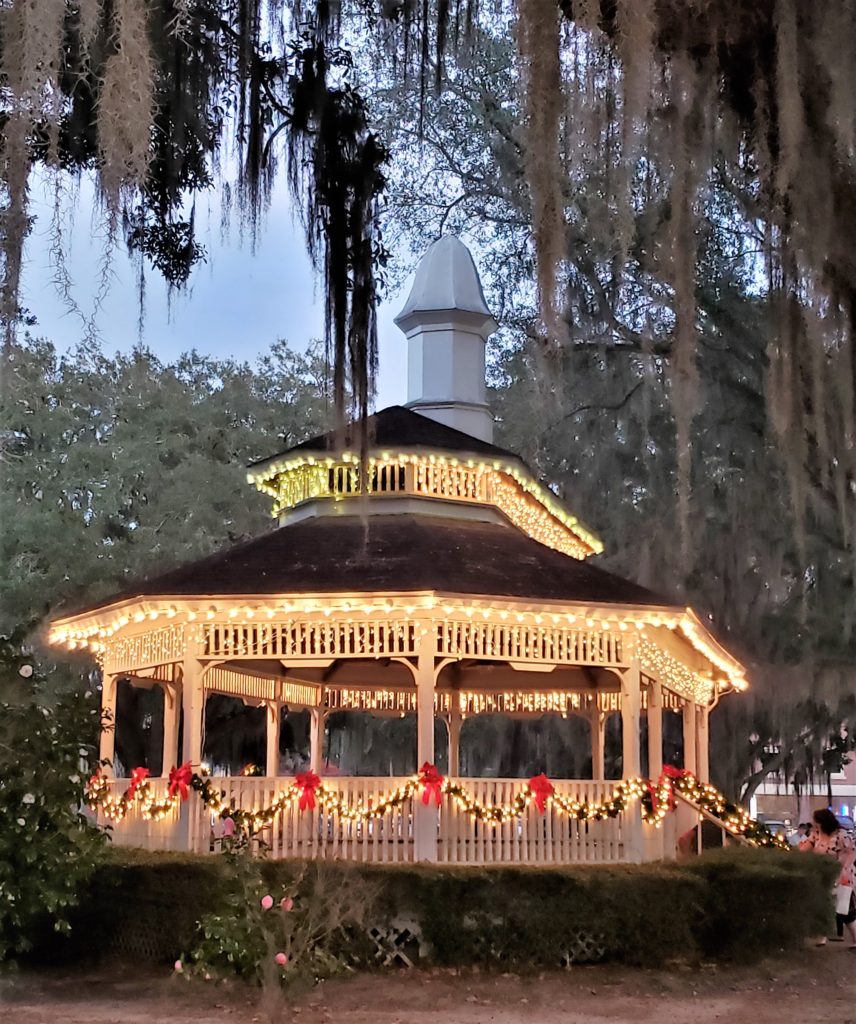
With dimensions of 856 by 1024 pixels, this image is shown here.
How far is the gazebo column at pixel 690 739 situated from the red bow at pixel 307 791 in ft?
18.2

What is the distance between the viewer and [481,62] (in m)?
18.5

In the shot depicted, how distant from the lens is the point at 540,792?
12477 mm

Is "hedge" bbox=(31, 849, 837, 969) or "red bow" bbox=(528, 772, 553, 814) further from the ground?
"red bow" bbox=(528, 772, 553, 814)

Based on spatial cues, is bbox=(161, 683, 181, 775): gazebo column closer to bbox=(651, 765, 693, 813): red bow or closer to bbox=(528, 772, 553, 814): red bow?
bbox=(528, 772, 553, 814): red bow

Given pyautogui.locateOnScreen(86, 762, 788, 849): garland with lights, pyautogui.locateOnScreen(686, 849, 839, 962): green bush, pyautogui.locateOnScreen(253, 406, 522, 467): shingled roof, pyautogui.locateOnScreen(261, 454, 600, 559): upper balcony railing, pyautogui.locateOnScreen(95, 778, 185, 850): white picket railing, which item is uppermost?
pyautogui.locateOnScreen(253, 406, 522, 467): shingled roof

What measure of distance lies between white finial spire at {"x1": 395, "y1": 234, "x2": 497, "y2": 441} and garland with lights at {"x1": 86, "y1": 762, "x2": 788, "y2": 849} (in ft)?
23.8

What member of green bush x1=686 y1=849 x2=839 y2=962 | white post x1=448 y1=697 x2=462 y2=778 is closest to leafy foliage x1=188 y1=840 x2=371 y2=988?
green bush x1=686 y1=849 x2=839 y2=962

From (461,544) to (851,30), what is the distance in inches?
357

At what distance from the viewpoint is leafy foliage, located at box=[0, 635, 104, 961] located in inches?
337

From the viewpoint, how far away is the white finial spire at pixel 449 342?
1905 cm

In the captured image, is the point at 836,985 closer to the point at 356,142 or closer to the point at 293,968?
the point at 293,968

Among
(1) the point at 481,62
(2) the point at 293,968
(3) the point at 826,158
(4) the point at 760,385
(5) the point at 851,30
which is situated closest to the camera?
(5) the point at 851,30

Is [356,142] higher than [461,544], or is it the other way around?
[356,142]

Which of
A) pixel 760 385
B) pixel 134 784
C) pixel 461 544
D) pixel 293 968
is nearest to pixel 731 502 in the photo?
pixel 760 385
